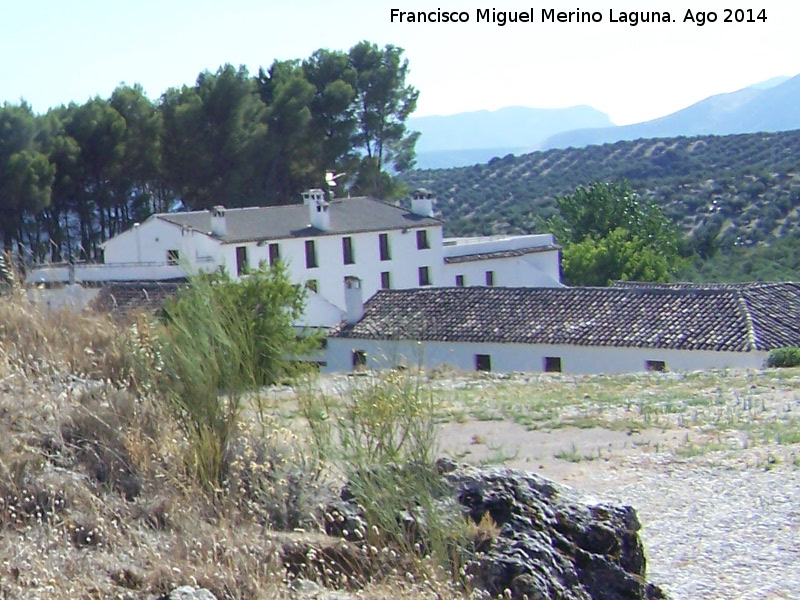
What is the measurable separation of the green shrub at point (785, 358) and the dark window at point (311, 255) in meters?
24.3

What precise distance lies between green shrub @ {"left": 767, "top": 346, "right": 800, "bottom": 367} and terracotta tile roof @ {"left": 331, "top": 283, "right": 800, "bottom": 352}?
2506 mm

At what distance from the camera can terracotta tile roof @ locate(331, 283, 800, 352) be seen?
77.8ft

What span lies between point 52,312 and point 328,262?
3438 centimetres

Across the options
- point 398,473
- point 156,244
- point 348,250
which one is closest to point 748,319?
point 398,473

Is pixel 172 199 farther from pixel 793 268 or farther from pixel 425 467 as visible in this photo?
pixel 425 467

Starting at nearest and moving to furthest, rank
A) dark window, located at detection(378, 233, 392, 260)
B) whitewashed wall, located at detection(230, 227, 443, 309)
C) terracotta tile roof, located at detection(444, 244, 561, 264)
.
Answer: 1. whitewashed wall, located at detection(230, 227, 443, 309)
2. dark window, located at detection(378, 233, 392, 260)
3. terracotta tile roof, located at detection(444, 244, 561, 264)

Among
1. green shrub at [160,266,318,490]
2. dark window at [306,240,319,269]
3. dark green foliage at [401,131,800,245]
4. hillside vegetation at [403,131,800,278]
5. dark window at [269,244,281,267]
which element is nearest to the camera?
green shrub at [160,266,318,490]

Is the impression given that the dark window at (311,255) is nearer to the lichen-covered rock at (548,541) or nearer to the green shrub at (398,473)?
the green shrub at (398,473)

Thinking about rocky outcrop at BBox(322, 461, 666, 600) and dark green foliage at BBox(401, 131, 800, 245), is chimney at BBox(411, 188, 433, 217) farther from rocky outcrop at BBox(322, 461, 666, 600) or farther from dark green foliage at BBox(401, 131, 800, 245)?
rocky outcrop at BBox(322, 461, 666, 600)

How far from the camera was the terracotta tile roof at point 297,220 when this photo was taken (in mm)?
40059

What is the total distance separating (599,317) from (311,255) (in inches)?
723

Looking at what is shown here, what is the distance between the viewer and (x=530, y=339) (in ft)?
83.7

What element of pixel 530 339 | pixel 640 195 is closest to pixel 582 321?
pixel 530 339

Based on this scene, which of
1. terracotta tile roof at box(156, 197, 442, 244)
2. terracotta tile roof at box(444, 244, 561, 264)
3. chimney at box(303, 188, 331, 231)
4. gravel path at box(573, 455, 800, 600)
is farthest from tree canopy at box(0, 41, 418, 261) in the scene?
gravel path at box(573, 455, 800, 600)
